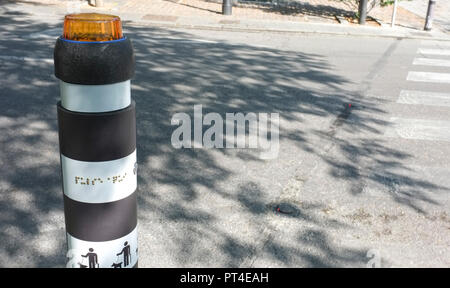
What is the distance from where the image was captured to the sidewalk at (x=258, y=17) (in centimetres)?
1445

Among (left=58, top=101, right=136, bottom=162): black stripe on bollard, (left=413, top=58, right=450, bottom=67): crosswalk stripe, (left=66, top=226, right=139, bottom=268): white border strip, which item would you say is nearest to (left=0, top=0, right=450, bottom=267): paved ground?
(left=413, top=58, right=450, bottom=67): crosswalk stripe

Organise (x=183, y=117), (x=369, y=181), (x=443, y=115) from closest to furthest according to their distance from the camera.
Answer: (x=369, y=181) < (x=183, y=117) < (x=443, y=115)

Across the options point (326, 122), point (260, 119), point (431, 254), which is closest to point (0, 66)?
point (260, 119)

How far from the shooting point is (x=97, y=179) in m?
2.09

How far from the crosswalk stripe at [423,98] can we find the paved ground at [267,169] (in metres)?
0.05

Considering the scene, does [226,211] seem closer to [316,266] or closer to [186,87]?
[316,266]

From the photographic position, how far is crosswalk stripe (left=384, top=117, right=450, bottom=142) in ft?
21.3

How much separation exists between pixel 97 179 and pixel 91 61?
47 cm

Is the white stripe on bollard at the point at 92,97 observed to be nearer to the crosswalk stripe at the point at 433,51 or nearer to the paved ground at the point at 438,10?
the crosswalk stripe at the point at 433,51

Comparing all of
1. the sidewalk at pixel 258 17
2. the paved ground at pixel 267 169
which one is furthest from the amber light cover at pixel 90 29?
the sidewalk at pixel 258 17

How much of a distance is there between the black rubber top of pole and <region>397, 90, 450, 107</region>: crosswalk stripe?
265 inches

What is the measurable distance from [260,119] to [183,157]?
1.63 meters

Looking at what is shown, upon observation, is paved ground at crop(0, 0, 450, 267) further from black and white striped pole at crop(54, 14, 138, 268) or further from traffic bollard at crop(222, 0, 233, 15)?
traffic bollard at crop(222, 0, 233, 15)
